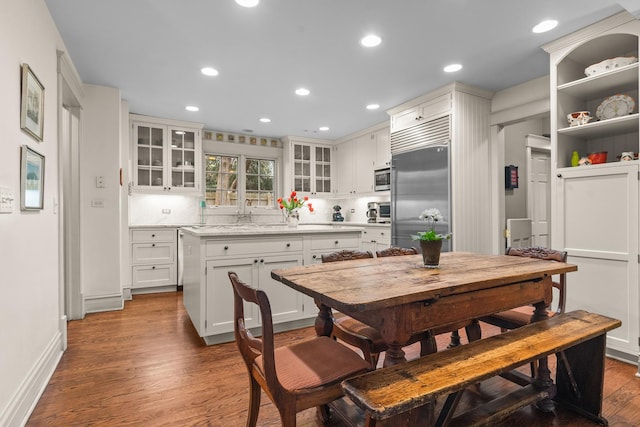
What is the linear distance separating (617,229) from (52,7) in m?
4.51

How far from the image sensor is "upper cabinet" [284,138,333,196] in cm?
630

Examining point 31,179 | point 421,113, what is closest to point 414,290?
point 31,179

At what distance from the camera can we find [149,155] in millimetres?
5062

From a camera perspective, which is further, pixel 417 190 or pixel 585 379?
pixel 417 190

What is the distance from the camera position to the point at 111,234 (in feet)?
12.7

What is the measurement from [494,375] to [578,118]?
2586 mm

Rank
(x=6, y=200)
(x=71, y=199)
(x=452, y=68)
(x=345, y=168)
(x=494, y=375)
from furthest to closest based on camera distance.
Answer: (x=345, y=168) < (x=71, y=199) < (x=452, y=68) < (x=6, y=200) < (x=494, y=375)

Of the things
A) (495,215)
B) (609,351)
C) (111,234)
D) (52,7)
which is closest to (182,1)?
(52,7)

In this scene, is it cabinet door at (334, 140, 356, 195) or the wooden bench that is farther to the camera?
cabinet door at (334, 140, 356, 195)

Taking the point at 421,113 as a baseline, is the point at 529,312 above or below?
below

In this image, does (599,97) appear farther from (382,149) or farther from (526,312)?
(382,149)

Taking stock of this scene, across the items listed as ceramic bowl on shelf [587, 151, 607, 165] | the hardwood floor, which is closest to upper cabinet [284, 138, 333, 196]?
the hardwood floor

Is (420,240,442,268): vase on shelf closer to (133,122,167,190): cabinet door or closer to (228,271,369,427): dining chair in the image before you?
(228,271,369,427): dining chair

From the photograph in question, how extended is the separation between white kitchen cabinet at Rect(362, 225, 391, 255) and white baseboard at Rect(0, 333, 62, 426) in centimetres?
373
